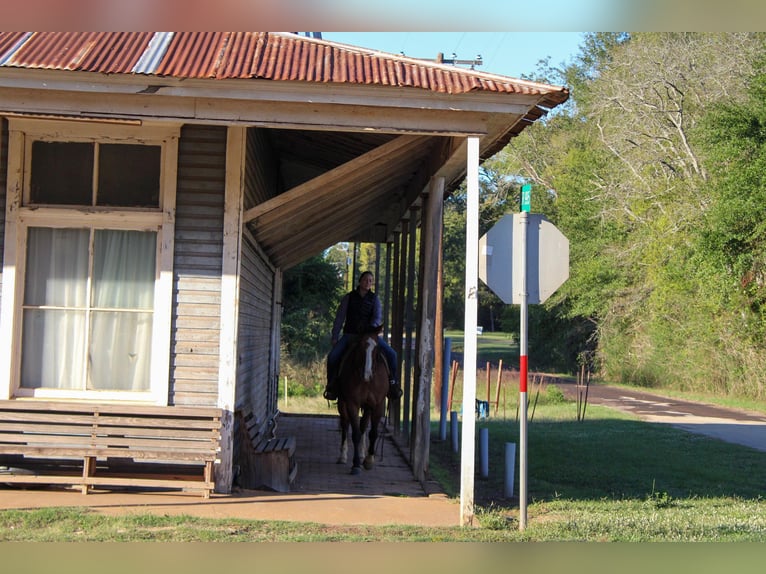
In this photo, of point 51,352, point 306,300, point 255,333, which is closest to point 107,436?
point 51,352

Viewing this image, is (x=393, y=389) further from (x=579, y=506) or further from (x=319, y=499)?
(x=579, y=506)

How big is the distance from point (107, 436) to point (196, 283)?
186cm

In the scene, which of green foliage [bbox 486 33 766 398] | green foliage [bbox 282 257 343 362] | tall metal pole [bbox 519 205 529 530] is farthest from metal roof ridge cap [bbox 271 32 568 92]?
green foliage [bbox 282 257 343 362]

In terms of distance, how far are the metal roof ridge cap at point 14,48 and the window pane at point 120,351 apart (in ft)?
9.38

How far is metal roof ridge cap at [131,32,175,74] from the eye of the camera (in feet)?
26.8

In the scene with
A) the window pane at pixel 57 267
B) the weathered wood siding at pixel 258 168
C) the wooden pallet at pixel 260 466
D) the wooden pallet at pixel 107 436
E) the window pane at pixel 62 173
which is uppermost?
the weathered wood siding at pixel 258 168

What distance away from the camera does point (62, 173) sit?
375 inches

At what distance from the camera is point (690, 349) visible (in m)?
33.7

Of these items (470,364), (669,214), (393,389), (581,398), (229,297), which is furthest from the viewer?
(669,214)

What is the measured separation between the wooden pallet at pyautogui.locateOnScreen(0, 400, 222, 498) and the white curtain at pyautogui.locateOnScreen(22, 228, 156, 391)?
491 mm

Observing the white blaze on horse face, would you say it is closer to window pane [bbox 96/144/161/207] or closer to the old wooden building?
the old wooden building

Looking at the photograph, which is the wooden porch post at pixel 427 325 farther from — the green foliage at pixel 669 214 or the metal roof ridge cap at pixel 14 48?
the green foliage at pixel 669 214

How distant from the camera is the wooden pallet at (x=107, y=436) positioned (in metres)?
9.01

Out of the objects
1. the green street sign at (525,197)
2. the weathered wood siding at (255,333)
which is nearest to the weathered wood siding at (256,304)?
the weathered wood siding at (255,333)
